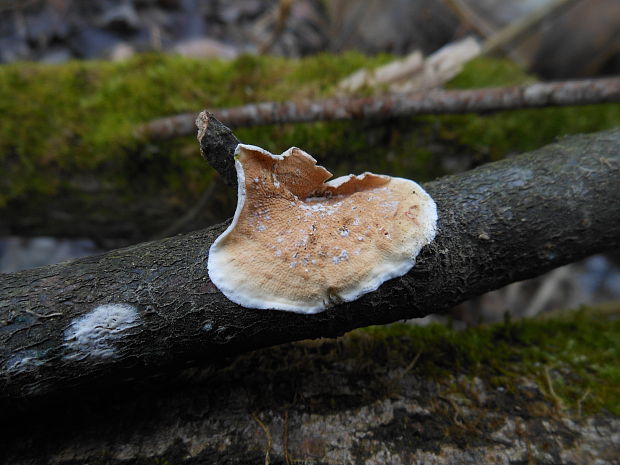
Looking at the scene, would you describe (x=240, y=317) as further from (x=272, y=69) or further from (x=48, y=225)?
(x=48, y=225)

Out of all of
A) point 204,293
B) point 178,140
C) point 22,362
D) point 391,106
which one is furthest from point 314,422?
point 178,140

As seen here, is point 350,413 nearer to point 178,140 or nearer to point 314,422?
point 314,422

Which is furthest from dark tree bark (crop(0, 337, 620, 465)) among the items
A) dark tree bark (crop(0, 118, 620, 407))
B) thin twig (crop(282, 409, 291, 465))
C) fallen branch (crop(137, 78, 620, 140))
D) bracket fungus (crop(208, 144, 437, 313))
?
fallen branch (crop(137, 78, 620, 140))

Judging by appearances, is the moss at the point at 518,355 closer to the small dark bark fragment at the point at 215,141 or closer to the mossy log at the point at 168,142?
the small dark bark fragment at the point at 215,141

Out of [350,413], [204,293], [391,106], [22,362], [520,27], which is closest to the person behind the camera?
[22,362]

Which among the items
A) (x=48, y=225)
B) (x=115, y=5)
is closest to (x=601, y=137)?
(x=48, y=225)
